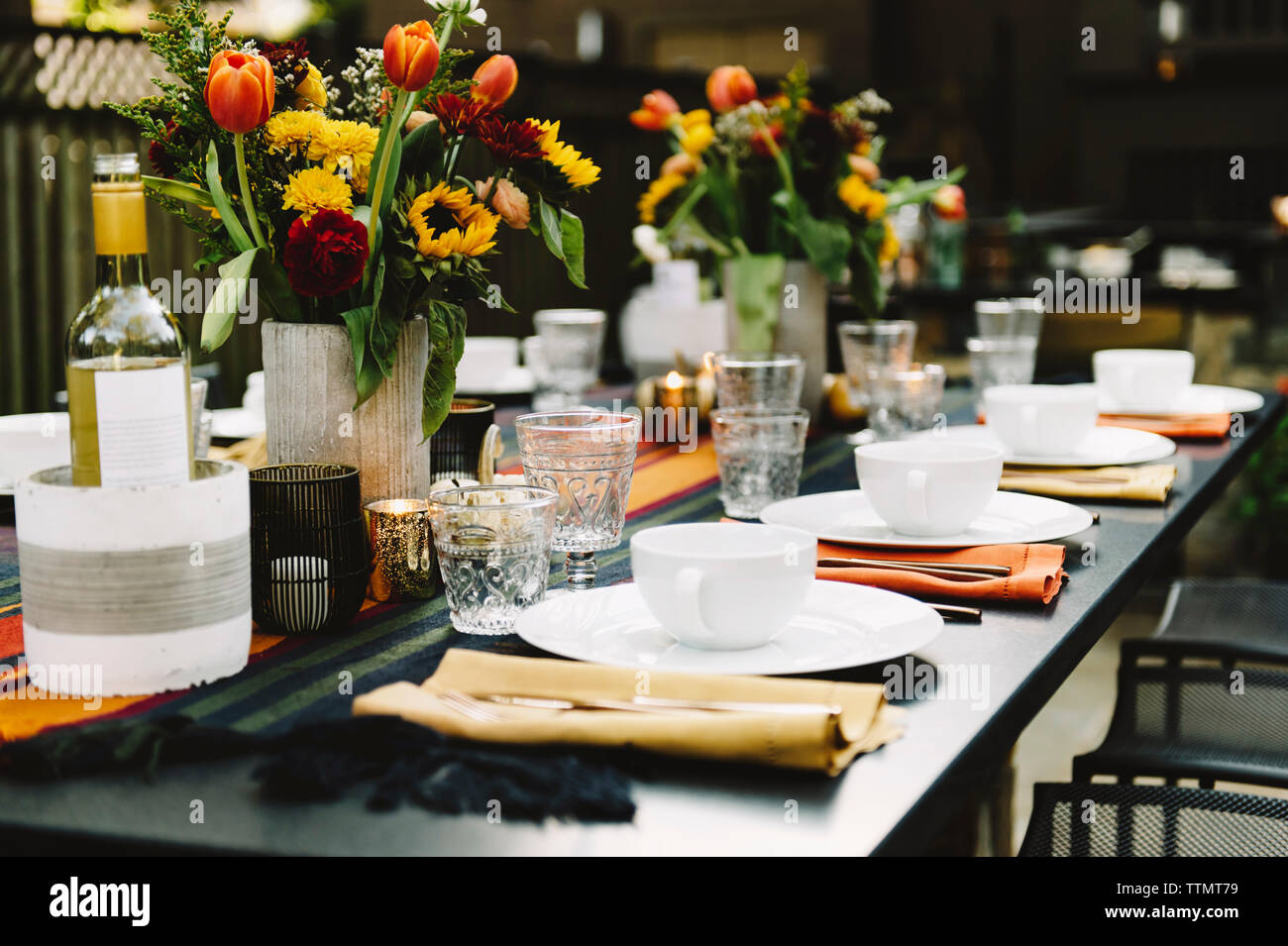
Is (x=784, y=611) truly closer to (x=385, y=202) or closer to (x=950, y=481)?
(x=950, y=481)

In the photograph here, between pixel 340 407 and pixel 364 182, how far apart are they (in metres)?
0.19

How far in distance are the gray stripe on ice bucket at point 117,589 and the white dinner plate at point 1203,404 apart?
1595 mm

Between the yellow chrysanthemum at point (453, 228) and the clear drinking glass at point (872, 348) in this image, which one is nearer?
the yellow chrysanthemum at point (453, 228)

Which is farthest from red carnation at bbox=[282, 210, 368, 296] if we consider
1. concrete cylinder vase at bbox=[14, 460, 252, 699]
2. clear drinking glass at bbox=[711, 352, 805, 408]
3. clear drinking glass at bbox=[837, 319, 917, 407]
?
clear drinking glass at bbox=[837, 319, 917, 407]

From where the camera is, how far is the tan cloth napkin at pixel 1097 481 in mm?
1550

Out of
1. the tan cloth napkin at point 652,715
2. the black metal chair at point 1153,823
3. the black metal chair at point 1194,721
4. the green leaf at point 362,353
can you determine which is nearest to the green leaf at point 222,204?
the green leaf at point 362,353

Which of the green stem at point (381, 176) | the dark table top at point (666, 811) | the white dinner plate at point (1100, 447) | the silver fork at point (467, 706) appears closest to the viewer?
the dark table top at point (666, 811)

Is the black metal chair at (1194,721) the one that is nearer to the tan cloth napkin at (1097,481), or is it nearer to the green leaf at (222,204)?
the tan cloth napkin at (1097,481)

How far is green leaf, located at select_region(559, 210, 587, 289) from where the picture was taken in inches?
50.0

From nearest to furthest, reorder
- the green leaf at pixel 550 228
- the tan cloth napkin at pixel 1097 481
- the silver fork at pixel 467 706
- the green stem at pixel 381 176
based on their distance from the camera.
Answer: the silver fork at pixel 467 706, the green stem at pixel 381 176, the green leaf at pixel 550 228, the tan cloth napkin at pixel 1097 481

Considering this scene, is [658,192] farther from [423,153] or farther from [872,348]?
[423,153]

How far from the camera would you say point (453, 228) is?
1158 millimetres

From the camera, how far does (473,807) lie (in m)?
0.71
